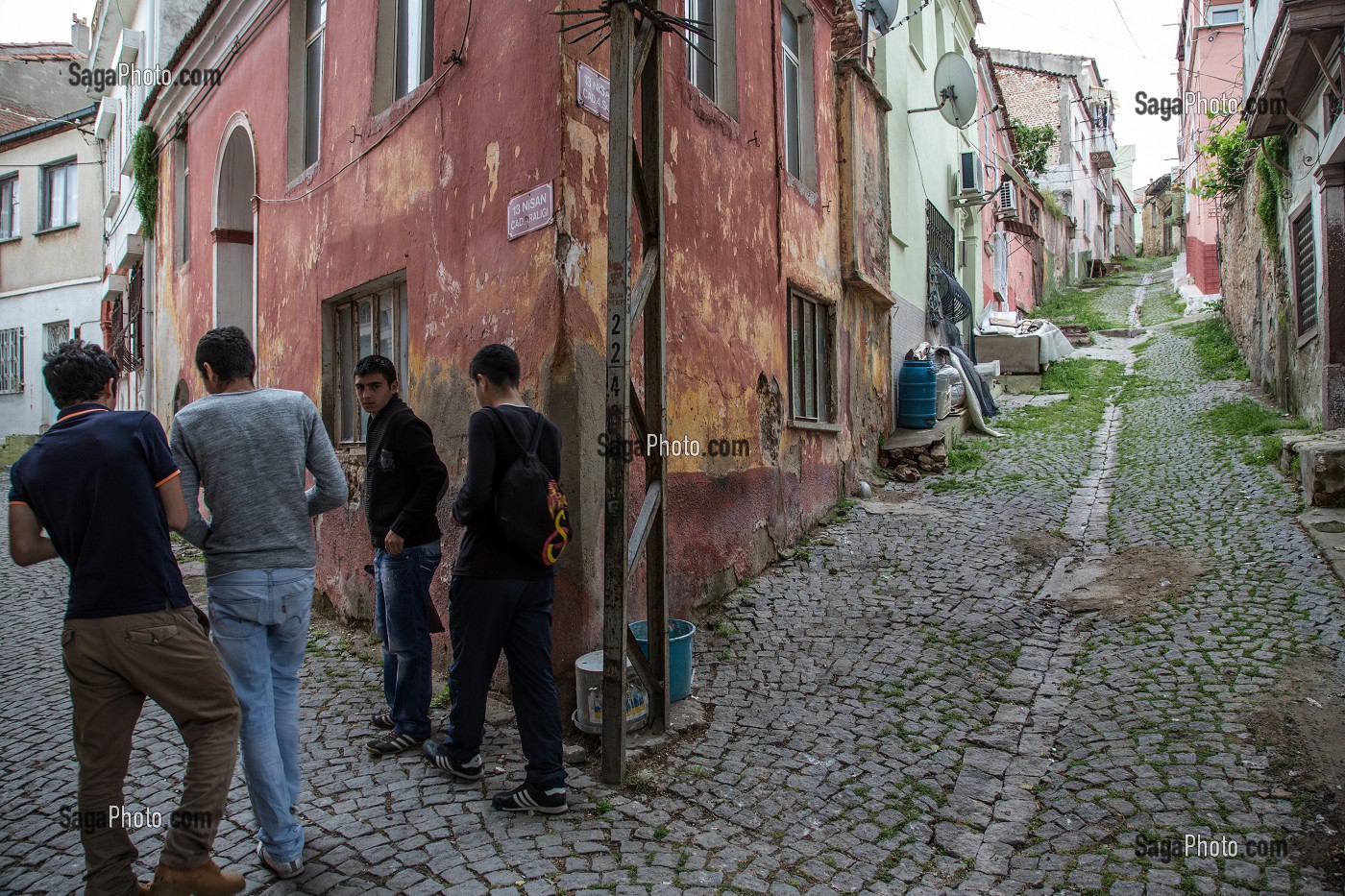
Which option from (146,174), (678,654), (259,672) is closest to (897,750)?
(678,654)

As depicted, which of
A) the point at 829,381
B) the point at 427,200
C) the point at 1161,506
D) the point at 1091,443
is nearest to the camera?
the point at 427,200

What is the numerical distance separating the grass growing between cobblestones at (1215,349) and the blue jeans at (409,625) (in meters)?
14.3

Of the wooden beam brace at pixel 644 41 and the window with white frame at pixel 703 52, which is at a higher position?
the window with white frame at pixel 703 52

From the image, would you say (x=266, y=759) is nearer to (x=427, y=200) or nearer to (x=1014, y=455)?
(x=427, y=200)

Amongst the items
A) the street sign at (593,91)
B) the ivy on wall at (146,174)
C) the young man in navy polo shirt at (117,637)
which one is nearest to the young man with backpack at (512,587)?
the young man in navy polo shirt at (117,637)

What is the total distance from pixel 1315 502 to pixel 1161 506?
1.22m

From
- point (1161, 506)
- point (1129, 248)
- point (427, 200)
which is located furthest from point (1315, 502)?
point (1129, 248)

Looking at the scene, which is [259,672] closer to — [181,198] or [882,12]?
[882,12]

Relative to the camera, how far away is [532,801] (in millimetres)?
3430

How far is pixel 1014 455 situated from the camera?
10.8m

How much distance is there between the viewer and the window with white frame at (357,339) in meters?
6.18

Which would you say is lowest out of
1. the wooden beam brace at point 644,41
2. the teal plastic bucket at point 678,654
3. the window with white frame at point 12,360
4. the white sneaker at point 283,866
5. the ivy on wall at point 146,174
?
the white sneaker at point 283,866

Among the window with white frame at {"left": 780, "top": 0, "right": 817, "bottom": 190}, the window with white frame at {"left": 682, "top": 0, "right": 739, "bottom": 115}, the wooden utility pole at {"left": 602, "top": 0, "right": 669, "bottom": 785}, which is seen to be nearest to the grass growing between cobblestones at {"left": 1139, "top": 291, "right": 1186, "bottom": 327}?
the window with white frame at {"left": 780, "top": 0, "right": 817, "bottom": 190}

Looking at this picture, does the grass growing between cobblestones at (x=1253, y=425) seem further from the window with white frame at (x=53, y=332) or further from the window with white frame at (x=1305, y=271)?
the window with white frame at (x=53, y=332)
